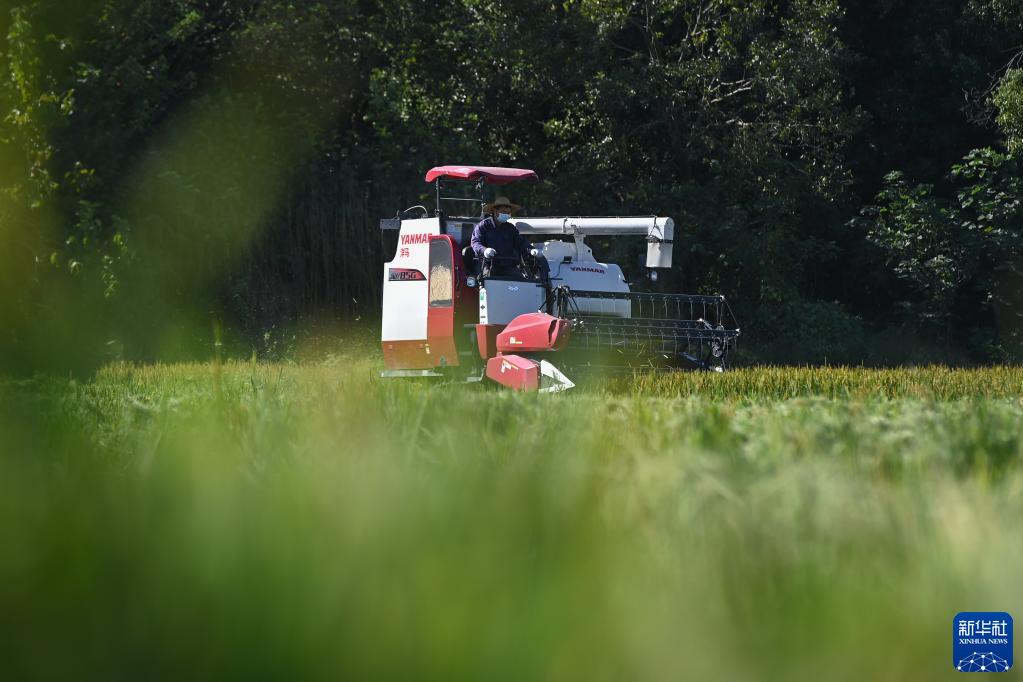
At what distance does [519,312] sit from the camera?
47.4 ft

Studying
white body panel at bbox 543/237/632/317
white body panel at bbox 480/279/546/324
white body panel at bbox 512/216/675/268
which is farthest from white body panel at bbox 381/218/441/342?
white body panel at bbox 512/216/675/268

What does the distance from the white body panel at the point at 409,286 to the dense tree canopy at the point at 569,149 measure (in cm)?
866

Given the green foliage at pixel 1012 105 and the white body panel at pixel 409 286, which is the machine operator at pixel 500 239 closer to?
the white body panel at pixel 409 286

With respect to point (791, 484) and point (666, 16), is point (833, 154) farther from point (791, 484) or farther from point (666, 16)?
point (791, 484)

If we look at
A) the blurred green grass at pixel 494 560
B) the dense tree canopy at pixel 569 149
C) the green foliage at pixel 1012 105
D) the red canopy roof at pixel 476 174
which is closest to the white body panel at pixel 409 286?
the red canopy roof at pixel 476 174

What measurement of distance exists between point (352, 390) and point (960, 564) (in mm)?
2559

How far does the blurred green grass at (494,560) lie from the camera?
2172mm

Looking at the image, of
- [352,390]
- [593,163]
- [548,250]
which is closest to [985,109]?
[593,163]

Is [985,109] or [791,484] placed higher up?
[985,109]

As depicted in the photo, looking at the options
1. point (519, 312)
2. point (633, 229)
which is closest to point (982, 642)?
point (519, 312)

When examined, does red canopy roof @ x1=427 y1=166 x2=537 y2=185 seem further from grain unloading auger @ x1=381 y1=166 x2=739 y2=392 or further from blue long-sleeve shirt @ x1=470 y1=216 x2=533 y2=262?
blue long-sleeve shirt @ x1=470 y1=216 x2=533 y2=262

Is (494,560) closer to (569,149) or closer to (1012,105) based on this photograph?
(1012,105)

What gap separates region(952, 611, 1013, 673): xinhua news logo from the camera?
2.17m

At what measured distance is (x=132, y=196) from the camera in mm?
24281
